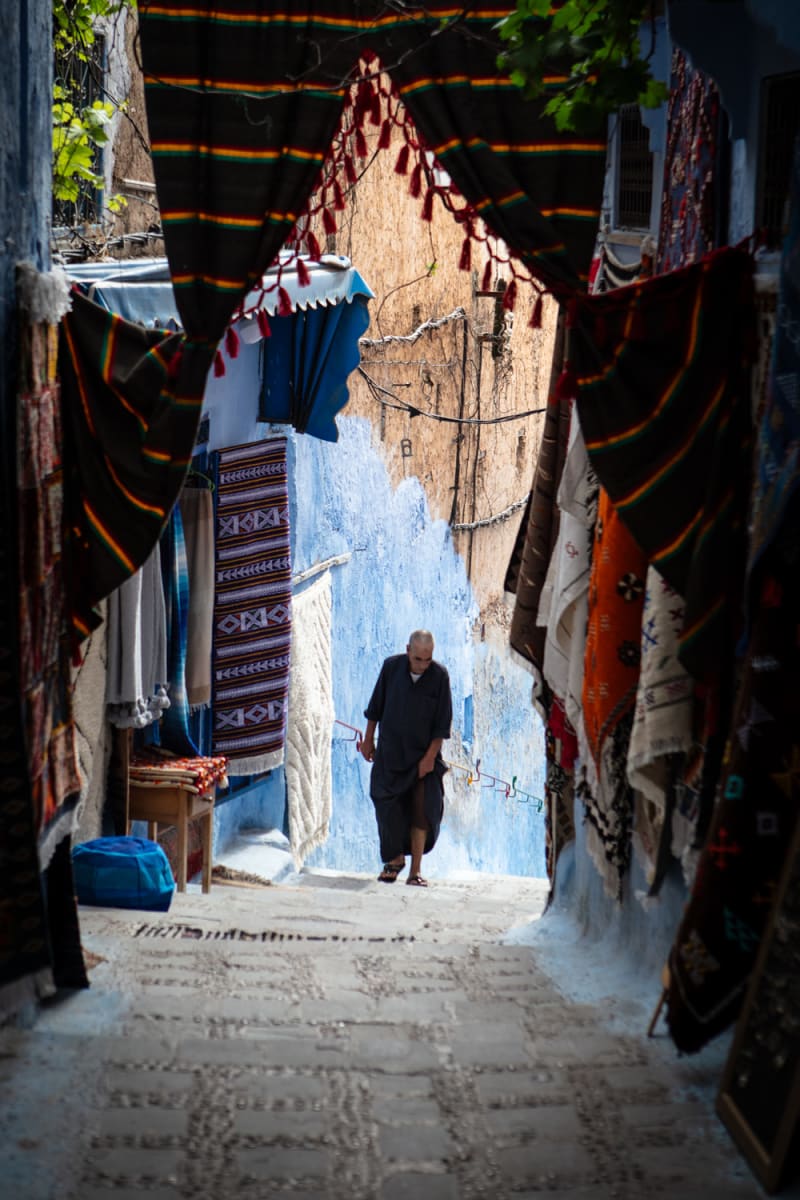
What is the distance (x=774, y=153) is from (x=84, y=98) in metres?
5.72

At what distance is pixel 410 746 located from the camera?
28.1ft

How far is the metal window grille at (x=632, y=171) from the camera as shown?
5.87 metres

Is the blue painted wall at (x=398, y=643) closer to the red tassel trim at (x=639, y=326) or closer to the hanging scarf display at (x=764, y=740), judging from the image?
the red tassel trim at (x=639, y=326)

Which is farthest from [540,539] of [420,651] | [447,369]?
[447,369]

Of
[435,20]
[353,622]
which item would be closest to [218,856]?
[353,622]

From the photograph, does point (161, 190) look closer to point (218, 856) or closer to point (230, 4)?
point (230, 4)

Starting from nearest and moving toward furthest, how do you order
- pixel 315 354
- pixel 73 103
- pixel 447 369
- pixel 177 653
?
1. pixel 177 653
2. pixel 73 103
3. pixel 315 354
4. pixel 447 369

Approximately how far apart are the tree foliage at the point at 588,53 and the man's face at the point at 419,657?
4.60m

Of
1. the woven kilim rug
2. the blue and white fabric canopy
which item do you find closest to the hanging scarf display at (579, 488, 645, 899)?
the woven kilim rug

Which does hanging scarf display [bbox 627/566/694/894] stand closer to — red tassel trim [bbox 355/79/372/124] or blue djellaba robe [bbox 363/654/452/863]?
red tassel trim [bbox 355/79/372/124]

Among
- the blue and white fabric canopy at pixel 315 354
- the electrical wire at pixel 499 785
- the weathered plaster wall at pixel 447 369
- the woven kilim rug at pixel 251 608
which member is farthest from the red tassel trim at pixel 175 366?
the electrical wire at pixel 499 785

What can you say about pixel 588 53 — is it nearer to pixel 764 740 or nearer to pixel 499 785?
pixel 764 740

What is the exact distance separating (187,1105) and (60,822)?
3.71ft

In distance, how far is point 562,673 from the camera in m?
5.30
